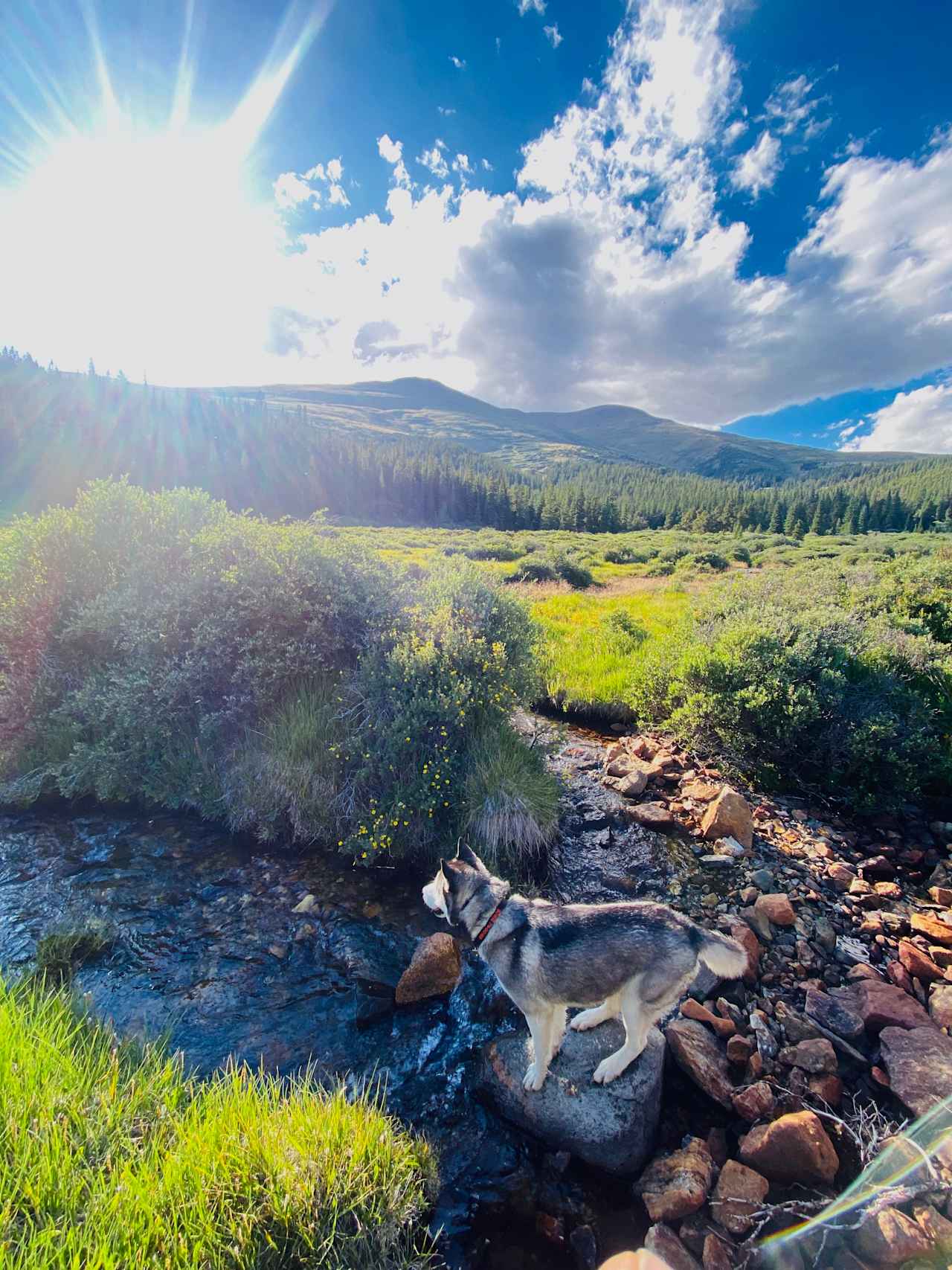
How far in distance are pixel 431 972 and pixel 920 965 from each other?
5326 millimetres

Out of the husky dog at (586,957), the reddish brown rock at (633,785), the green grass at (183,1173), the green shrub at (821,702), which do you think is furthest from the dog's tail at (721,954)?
the green shrub at (821,702)

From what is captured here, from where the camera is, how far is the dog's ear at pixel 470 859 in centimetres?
505

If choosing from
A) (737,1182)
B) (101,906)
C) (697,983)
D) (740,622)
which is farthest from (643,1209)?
(740,622)

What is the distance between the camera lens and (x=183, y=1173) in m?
3.03

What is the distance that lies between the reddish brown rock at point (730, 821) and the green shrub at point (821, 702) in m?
1.75

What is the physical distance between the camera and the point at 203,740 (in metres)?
8.84

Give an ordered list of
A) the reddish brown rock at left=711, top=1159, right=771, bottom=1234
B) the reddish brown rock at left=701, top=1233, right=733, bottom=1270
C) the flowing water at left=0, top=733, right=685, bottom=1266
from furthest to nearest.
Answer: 1. the flowing water at left=0, top=733, right=685, bottom=1266
2. the reddish brown rock at left=711, top=1159, right=771, bottom=1234
3. the reddish brown rock at left=701, top=1233, right=733, bottom=1270

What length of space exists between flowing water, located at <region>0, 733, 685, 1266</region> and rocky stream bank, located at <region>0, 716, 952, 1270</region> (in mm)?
26

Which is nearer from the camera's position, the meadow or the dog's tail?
the dog's tail

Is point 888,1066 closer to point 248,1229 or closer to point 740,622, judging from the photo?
point 248,1229

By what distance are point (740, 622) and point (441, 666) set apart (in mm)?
7072

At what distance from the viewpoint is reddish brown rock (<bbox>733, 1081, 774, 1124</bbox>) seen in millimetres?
4160

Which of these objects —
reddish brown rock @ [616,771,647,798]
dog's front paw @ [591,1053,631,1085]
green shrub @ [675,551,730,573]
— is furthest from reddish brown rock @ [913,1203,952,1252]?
green shrub @ [675,551,730,573]

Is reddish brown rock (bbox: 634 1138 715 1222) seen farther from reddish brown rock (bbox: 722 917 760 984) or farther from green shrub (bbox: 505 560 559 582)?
green shrub (bbox: 505 560 559 582)
